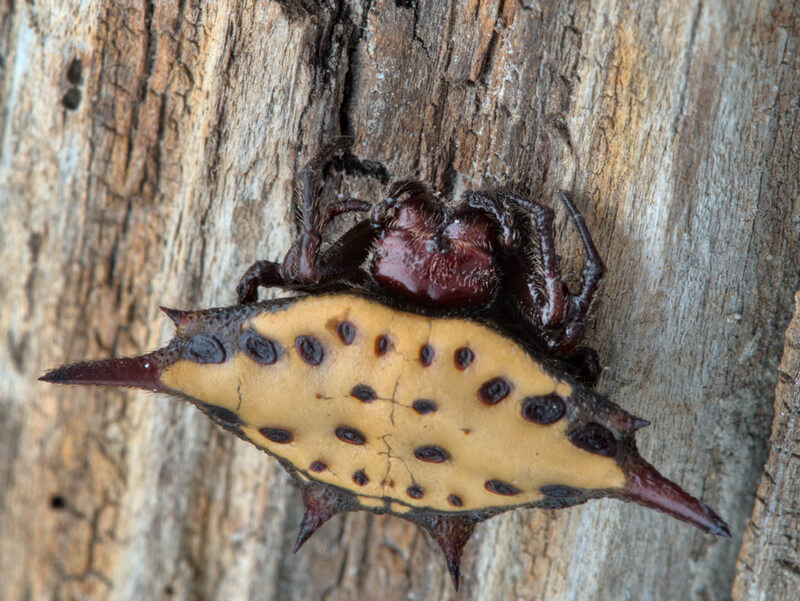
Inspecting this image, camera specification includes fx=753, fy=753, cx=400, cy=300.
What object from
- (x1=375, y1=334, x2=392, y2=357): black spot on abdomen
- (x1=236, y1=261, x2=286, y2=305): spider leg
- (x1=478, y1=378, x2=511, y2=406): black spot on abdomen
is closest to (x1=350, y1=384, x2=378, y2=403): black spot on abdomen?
(x1=375, y1=334, x2=392, y2=357): black spot on abdomen

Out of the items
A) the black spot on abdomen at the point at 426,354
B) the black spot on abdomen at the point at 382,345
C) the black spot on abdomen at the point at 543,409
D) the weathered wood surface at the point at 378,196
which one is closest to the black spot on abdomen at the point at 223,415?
the black spot on abdomen at the point at 382,345

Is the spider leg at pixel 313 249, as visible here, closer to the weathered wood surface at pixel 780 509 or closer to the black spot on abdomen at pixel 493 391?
the black spot on abdomen at pixel 493 391

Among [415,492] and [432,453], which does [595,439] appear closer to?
[432,453]

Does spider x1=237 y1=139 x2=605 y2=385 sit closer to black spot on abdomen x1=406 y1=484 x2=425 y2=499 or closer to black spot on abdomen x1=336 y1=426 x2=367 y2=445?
black spot on abdomen x1=336 y1=426 x2=367 y2=445

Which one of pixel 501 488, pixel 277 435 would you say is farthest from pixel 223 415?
pixel 501 488

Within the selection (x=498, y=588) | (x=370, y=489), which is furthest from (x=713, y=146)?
(x=498, y=588)
